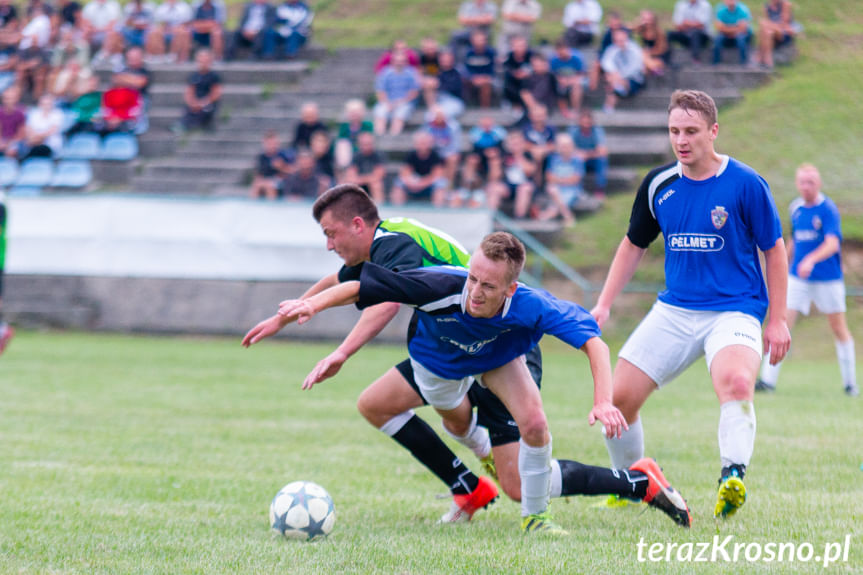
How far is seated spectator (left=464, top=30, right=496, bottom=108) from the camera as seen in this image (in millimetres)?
21891

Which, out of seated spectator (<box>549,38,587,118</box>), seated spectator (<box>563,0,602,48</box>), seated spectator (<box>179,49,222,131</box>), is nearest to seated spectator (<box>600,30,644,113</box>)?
seated spectator (<box>549,38,587,118</box>)

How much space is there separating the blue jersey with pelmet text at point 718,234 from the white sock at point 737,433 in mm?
533

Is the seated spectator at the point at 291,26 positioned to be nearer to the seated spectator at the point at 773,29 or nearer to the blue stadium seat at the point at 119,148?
the blue stadium seat at the point at 119,148

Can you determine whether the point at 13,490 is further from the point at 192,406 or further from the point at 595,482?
the point at 192,406

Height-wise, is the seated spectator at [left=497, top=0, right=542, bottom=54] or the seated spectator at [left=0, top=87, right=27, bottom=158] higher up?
the seated spectator at [left=497, top=0, right=542, bottom=54]

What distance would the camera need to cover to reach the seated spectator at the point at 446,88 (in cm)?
2164

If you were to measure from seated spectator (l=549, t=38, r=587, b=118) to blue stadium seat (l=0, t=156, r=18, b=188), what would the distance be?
36.4ft

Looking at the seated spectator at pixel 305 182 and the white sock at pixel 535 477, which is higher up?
the white sock at pixel 535 477

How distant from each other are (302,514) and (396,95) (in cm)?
1736

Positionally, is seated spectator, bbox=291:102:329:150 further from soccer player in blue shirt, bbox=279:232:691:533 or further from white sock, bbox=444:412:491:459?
soccer player in blue shirt, bbox=279:232:691:533

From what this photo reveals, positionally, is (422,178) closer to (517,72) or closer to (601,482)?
(517,72)

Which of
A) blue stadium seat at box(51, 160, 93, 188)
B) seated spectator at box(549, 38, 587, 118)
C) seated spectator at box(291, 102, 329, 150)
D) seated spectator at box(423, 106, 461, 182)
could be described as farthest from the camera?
blue stadium seat at box(51, 160, 93, 188)

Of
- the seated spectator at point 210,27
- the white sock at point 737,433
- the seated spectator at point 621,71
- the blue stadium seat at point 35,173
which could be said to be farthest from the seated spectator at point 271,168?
the white sock at point 737,433

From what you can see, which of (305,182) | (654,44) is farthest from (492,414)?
(654,44)
